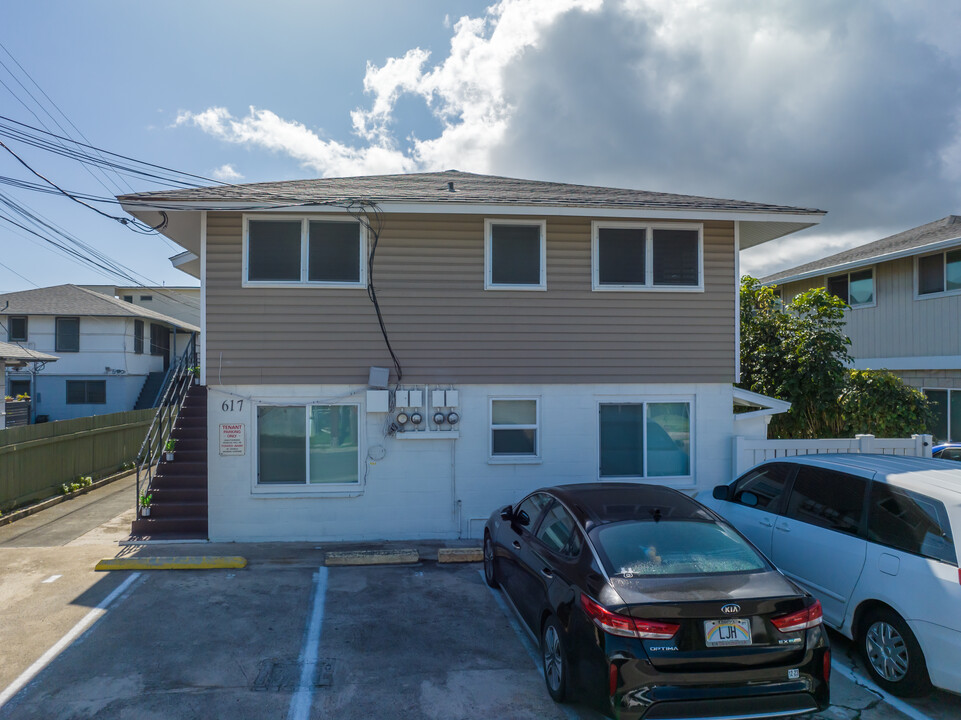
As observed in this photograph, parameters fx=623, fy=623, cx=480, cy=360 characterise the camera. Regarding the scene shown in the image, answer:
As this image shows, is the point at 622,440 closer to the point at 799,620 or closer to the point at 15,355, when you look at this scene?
the point at 799,620

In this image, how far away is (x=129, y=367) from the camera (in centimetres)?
2556

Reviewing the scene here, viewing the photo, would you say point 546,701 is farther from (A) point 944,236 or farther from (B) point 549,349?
(A) point 944,236

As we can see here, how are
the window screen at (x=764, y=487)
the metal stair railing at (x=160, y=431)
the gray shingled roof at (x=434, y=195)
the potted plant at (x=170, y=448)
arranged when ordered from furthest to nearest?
the potted plant at (x=170, y=448) < the metal stair railing at (x=160, y=431) < the gray shingled roof at (x=434, y=195) < the window screen at (x=764, y=487)

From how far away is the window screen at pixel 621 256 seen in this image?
9.59 meters

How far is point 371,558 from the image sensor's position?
8.05 meters

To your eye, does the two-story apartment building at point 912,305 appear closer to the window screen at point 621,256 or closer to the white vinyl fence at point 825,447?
the white vinyl fence at point 825,447

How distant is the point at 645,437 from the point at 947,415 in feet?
31.2

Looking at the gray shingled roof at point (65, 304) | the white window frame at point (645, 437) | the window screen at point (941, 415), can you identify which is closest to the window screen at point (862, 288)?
the window screen at point (941, 415)

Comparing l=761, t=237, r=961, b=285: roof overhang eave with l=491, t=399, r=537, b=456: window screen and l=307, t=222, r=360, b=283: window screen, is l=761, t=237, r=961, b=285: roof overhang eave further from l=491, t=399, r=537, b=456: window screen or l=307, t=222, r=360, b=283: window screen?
l=307, t=222, r=360, b=283: window screen

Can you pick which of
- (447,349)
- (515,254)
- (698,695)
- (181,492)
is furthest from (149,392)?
(698,695)

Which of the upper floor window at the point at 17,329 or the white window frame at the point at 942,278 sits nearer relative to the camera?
the white window frame at the point at 942,278

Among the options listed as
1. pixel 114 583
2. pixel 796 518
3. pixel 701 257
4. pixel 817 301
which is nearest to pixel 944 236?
pixel 817 301

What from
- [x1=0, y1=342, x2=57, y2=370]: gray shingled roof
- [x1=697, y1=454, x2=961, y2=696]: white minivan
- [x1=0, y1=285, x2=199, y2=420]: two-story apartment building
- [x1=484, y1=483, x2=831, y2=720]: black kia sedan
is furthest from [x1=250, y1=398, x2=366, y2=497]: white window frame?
[x1=0, y1=285, x2=199, y2=420]: two-story apartment building

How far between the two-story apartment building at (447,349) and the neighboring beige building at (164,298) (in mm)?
31951
